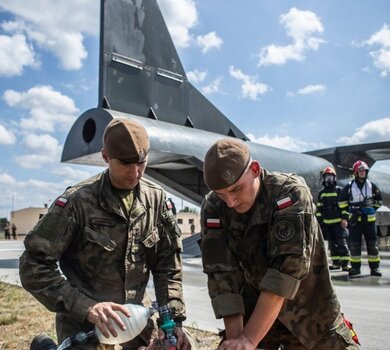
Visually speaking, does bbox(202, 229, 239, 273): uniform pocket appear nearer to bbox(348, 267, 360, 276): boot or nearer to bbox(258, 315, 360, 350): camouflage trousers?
bbox(258, 315, 360, 350): camouflage trousers

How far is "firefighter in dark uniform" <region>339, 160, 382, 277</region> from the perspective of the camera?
6.35 metres

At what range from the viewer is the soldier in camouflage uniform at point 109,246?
6.43 ft

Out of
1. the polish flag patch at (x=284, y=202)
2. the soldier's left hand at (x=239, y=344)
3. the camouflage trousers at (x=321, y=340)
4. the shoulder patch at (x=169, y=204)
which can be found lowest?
the camouflage trousers at (x=321, y=340)

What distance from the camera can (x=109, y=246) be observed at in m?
2.11

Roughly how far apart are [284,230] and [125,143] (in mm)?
787

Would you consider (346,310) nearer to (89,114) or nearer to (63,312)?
(63,312)

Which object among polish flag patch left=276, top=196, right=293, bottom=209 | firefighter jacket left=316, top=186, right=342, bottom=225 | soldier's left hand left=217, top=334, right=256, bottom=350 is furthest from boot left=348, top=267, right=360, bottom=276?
soldier's left hand left=217, top=334, right=256, bottom=350

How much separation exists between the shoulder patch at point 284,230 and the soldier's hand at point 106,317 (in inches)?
26.9

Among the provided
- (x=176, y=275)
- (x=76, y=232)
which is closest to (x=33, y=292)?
(x=76, y=232)

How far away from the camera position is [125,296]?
2.14 metres

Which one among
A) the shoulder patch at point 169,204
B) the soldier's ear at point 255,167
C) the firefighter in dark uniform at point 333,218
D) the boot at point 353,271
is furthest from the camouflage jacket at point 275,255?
the firefighter in dark uniform at point 333,218

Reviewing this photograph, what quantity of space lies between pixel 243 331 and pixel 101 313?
577 millimetres

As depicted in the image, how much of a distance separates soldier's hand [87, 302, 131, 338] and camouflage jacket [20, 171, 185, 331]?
8 cm

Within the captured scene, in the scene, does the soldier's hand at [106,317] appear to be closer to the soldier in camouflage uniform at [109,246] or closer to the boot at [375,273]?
the soldier in camouflage uniform at [109,246]
